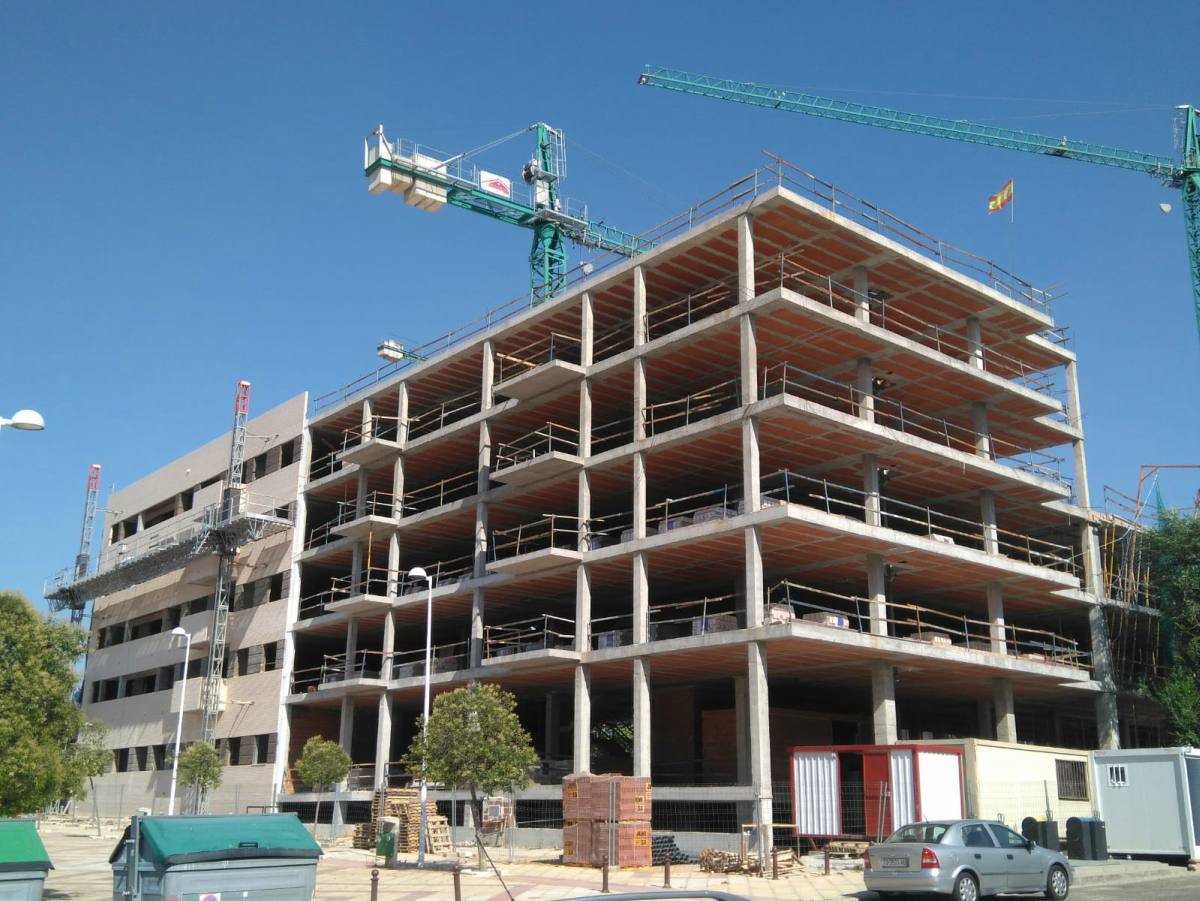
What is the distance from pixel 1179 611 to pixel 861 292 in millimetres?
17108

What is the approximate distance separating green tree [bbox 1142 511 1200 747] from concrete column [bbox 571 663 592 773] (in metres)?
20.7

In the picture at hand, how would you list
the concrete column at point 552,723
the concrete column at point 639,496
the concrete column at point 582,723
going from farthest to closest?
the concrete column at point 552,723, the concrete column at point 582,723, the concrete column at point 639,496

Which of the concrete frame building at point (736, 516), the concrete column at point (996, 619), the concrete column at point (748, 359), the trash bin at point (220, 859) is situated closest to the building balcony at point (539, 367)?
the concrete frame building at point (736, 516)

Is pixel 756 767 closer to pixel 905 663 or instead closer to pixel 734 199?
pixel 905 663

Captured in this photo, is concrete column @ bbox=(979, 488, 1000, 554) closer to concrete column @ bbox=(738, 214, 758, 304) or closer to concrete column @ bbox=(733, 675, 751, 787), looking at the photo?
concrete column @ bbox=(733, 675, 751, 787)

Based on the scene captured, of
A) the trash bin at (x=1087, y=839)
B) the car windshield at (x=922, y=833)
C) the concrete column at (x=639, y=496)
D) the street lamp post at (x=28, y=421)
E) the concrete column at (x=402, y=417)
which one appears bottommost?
the trash bin at (x=1087, y=839)

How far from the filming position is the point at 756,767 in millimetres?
31984

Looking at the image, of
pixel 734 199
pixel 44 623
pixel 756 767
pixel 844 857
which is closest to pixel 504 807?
pixel 756 767

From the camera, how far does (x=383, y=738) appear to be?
4688cm

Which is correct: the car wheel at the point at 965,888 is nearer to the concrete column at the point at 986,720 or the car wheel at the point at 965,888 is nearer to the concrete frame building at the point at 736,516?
the concrete frame building at the point at 736,516

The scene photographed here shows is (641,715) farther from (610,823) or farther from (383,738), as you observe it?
(383,738)

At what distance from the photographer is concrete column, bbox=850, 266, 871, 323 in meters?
37.9

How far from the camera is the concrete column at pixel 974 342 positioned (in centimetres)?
4291

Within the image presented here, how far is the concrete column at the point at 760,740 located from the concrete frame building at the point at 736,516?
0.08 m
